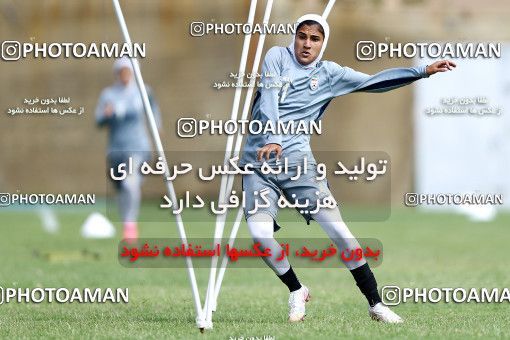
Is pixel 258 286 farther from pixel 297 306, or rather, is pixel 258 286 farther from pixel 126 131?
pixel 126 131

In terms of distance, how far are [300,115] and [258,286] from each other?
348cm

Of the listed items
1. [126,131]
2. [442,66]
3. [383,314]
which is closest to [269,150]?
[442,66]

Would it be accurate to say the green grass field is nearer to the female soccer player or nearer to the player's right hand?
the female soccer player

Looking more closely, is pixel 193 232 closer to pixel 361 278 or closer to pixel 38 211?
pixel 38 211

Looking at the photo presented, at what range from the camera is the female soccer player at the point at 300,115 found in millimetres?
7340

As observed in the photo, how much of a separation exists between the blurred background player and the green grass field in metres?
0.59

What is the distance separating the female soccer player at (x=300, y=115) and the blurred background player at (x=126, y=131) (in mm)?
7191

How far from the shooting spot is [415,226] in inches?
722

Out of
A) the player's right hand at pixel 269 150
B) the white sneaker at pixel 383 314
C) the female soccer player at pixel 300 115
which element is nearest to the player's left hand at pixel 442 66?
the female soccer player at pixel 300 115

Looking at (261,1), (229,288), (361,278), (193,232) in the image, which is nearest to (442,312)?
(361,278)

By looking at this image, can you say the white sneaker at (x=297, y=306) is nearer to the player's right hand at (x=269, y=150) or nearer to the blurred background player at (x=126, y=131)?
the player's right hand at (x=269, y=150)

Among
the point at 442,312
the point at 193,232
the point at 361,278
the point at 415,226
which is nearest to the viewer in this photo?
the point at 361,278

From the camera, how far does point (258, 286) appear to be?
10602 millimetres

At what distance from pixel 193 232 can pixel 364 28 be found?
622 cm
